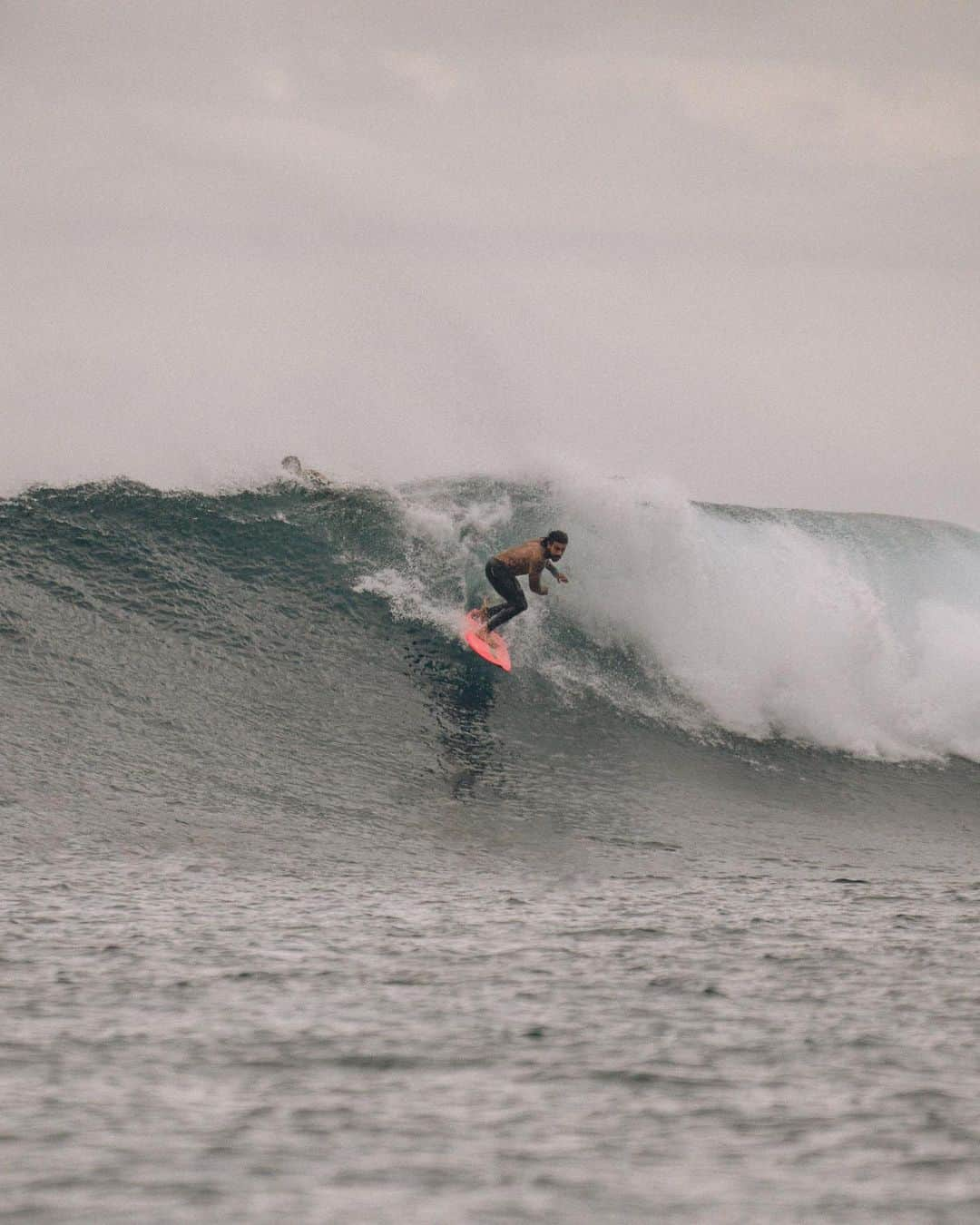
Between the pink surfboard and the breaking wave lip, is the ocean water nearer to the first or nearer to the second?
the breaking wave lip

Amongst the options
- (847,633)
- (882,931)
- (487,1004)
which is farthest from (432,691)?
(487,1004)

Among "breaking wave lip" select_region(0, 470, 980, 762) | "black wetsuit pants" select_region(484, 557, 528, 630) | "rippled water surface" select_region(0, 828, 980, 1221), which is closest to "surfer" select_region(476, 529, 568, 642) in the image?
"black wetsuit pants" select_region(484, 557, 528, 630)

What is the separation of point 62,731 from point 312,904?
3.77 meters

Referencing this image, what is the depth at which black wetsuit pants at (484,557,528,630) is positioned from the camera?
12.0 m

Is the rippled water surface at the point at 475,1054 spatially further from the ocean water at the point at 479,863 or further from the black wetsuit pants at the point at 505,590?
the black wetsuit pants at the point at 505,590

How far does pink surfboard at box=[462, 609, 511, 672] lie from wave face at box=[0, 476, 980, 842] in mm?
127

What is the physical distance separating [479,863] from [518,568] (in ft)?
15.9

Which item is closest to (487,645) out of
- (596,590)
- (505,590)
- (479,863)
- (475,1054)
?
(505,590)

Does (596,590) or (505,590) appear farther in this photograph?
(596,590)

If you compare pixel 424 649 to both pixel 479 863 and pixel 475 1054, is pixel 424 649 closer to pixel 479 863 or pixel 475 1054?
pixel 479 863

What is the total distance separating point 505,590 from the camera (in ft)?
39.3

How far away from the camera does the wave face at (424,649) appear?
9.45 m

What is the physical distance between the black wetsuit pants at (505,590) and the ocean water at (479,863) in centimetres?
54

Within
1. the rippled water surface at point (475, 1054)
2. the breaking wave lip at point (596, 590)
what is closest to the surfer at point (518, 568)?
the breaking wave lip at point (596, 590)
